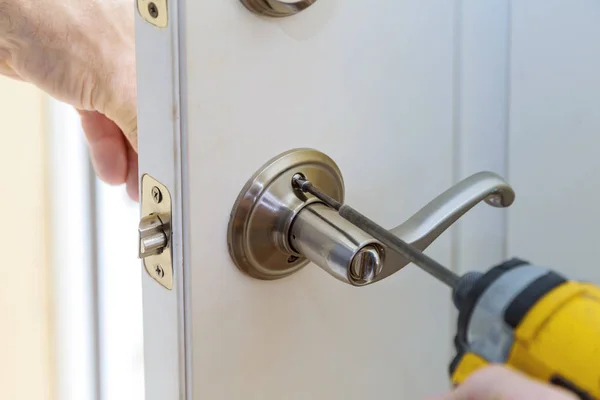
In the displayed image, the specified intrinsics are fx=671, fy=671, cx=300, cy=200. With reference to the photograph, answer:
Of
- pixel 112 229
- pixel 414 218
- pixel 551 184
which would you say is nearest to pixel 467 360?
pixel 414 218

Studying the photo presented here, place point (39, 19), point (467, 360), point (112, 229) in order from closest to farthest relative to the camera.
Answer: point (467, 360)
point (39, 19)
point (112, 229)

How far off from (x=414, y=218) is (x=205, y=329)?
126mm

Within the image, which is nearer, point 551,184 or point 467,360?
point 467,360

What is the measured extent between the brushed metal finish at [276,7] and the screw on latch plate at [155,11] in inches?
1.5

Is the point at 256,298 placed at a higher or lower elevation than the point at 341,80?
lower

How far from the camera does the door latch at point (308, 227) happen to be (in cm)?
33

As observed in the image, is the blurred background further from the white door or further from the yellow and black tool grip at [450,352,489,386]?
the yellow and black tool grip at [450,352,489,386]

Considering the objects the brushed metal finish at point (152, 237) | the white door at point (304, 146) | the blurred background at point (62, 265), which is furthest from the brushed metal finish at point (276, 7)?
the blurred background at point (62, 265)

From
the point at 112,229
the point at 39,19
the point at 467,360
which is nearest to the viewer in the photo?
the point at 467,360

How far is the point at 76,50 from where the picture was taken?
44 cm

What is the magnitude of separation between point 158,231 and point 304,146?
89 millimetres

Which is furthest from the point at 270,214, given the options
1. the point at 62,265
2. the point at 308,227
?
the point at 62,265

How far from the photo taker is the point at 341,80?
0.37m

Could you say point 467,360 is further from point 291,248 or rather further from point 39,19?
point 39,19
